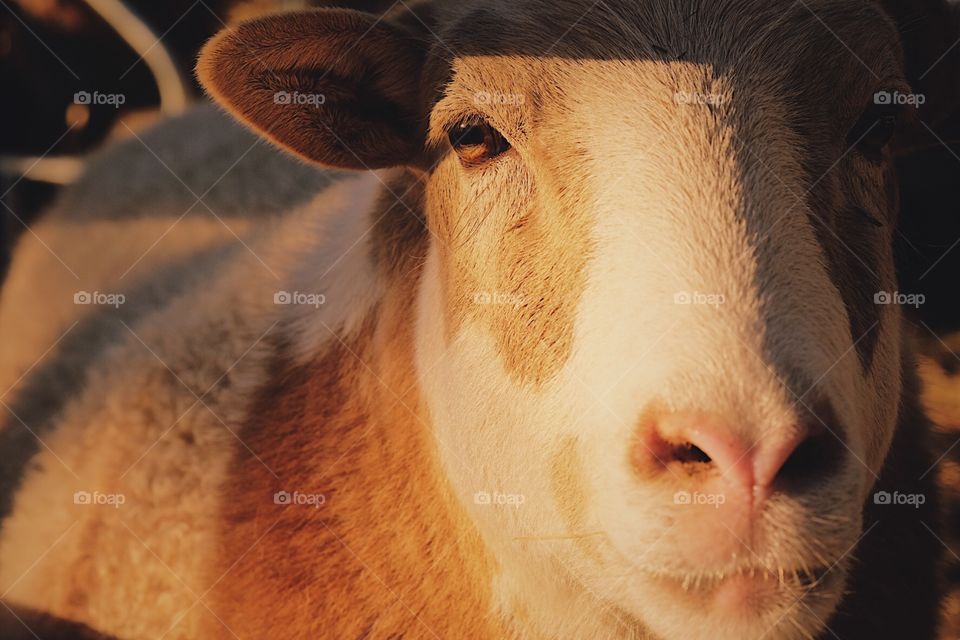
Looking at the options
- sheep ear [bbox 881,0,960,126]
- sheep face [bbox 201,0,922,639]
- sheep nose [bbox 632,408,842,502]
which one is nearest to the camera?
sheep nose [bbox 632,408,842,502]

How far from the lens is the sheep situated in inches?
85.4

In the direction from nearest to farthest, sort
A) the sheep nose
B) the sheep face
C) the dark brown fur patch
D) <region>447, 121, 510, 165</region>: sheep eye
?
the sheep nose < the sheep face < <region>447, 121, 510, 165</region>: sheep eye < the dark brown fur patch

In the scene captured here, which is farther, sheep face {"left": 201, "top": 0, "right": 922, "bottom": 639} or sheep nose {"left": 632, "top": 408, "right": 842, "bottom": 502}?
sheep face {"left": 201, "top": 0, "right": 922, "bottom": 639}

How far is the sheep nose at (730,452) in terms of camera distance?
6.48ft

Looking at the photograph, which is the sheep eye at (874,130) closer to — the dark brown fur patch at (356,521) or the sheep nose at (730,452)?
the sheep nose at (730,452)

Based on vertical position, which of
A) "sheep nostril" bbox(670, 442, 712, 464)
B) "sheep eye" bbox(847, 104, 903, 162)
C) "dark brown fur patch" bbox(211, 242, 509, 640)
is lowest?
"dark brown fur patch" bbox(211, 242, 509, 640)

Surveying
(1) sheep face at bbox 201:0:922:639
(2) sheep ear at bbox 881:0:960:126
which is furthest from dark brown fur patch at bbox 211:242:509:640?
(2) sheep ear at bbox 881:0:960:126

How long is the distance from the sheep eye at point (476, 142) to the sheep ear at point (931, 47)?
1452 millimetres

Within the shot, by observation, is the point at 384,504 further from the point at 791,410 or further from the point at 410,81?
the point at 791,410

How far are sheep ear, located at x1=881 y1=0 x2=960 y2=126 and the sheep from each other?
4 cm

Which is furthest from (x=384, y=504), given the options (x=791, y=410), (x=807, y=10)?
(x=807, y=10)

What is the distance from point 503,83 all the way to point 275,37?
0.70 metres

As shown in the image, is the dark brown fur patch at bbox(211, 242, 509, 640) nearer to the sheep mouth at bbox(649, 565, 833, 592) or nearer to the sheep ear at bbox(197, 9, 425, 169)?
the sheep ear at bbox(197, 9, 425, 169)

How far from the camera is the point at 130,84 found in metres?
6.81
